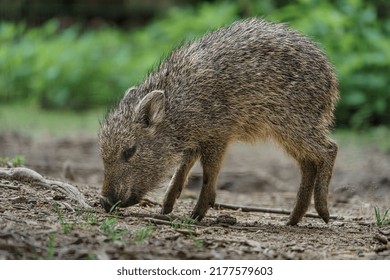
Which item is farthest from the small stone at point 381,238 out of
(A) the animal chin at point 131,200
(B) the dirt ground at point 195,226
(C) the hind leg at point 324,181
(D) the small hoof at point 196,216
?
(A) the animal chin at point 131,200

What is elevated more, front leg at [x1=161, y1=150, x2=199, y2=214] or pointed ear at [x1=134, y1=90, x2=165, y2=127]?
pointed ear at [x1=134, y1=90, x2=165, y2=127]

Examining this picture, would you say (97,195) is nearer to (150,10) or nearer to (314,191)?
(314,191)

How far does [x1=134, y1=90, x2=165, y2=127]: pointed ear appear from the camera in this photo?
6.50m

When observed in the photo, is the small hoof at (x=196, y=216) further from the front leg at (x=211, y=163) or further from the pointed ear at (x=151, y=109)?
the pointed ear at (x=151, y=109)

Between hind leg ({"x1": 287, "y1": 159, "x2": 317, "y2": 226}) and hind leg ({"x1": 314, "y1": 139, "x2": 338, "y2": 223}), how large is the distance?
9cm

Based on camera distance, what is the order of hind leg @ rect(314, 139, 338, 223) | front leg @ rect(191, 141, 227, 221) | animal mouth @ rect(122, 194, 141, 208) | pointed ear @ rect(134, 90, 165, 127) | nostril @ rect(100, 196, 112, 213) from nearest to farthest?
1. nostril @ rect(100, 196, 112, 213)
2. animal mouth @ rect(122, 194, 141, 208)
3. pointed ear @ rect(134, 90, 165, 127)
4. front leg @ rect(191, 141, 227, 221)
5. hind leg @ rect(314, 139, 338, 223)

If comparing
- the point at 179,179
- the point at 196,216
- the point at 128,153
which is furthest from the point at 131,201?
the point at 179,179

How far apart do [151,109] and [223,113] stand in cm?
67

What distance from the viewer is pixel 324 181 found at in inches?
270

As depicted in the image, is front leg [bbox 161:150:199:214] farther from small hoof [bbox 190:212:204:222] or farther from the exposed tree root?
the exposed tree root

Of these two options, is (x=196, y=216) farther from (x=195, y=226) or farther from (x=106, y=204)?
(x=106, y=204)

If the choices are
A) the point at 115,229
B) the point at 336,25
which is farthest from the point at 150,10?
the point at 115,229

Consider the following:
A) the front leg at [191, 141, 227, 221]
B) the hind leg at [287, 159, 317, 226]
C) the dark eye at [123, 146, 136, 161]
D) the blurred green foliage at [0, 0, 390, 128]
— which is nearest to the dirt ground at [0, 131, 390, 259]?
the hind leg at [287, 159, 317, 226]

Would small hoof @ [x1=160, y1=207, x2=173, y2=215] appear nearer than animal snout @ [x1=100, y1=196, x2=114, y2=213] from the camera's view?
No
